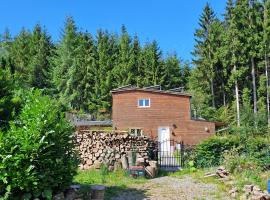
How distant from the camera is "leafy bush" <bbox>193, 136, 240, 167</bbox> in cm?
1758

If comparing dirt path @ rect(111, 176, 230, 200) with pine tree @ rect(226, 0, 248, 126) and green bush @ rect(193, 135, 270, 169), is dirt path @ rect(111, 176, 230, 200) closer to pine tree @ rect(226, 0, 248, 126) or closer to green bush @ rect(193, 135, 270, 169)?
green bush @ rect(193, 135, 270, 169)

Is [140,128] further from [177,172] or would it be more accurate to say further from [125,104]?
[177,172]

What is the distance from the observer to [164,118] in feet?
100

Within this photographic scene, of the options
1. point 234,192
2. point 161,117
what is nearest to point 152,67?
point 161,117

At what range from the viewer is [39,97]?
1034 centimetres

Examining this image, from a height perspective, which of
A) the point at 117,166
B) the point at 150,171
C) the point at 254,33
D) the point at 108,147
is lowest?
the point at 150,171

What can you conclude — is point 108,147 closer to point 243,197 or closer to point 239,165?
point 239,165

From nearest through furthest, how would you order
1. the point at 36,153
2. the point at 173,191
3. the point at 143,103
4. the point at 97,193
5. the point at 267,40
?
1. the point at 36,153
2. the point at 97,193
3. the point at 173,191
4. the point at 143,103
5. the point at 267,40

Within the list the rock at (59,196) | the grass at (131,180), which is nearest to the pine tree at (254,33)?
the grass at (131,180)

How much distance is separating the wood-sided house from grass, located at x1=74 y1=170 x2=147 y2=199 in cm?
1527

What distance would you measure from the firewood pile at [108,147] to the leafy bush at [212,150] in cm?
222

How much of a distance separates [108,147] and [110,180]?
3003 millimetres

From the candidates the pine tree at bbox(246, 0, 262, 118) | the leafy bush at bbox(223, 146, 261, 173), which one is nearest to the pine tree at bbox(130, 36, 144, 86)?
the pine tree at bbox(246, 0, 262, 118)

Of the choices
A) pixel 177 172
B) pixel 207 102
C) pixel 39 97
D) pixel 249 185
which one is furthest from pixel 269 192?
pixel 207 102
